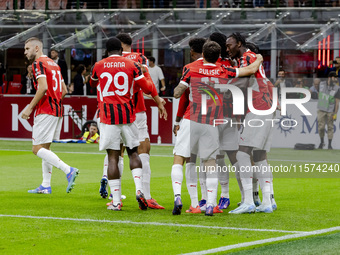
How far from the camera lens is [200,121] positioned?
391 inches

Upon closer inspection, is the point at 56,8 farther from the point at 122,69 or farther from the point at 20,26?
the point at 122,69

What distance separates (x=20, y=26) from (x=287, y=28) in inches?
430

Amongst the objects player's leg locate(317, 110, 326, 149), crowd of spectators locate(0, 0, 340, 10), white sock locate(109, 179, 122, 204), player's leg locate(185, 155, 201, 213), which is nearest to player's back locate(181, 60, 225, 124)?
A: player's leg locate(185, 155, 201, 213)

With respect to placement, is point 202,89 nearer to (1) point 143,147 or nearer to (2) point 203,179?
(2) point 203,179

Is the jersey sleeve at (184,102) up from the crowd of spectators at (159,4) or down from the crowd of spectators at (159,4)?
down

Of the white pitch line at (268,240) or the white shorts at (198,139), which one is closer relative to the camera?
the white pitch line at (268,240)

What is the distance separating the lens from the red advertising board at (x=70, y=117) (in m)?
24.0

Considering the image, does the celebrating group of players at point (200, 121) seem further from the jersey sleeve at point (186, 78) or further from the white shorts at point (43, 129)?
the white shorts at point (43, 129)

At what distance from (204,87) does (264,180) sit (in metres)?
1.47

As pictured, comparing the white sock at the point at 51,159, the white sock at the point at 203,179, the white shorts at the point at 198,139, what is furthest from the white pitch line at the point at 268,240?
the white sock at the point at 51,159

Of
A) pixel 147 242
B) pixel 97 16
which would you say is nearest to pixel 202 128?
pixel 147 242

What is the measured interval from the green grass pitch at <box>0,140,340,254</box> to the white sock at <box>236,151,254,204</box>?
12.4 inches

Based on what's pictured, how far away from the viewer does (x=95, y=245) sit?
7902 mm

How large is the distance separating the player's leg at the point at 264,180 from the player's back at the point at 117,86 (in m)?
1.75
